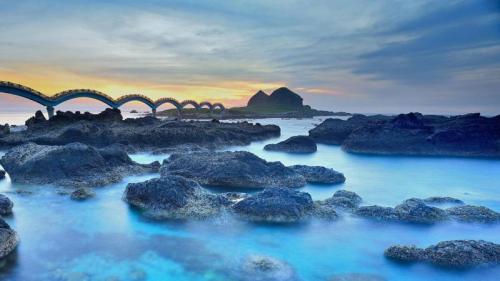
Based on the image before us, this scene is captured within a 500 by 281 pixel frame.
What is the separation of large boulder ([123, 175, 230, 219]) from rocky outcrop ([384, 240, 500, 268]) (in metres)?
7.96

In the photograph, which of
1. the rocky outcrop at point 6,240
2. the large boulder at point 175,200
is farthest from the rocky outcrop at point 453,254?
the rocky outcrop at point 6,240

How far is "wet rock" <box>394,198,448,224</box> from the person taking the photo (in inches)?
645

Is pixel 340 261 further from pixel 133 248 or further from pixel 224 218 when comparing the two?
pixel 133 248

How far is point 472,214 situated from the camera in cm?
1709

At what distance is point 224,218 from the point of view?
52.9ft

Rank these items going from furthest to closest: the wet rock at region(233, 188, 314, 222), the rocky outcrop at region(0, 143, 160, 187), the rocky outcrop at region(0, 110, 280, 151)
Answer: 1. the rocky outcrop at region(0, 110, 280, 151)
2. the rocky outcrop at region(0, 143, 160, 187)
3. the wet rock at region(233, 188, 314, 222)

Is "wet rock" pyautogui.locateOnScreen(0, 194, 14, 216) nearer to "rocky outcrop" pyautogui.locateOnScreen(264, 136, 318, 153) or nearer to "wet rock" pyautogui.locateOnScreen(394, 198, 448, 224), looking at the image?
"wet rock" pyautogui.locateOnScreen(394, 198, 448, 224)

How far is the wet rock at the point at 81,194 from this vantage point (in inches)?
760

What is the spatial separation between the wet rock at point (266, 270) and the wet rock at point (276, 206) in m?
3.65

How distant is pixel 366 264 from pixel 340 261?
858mm

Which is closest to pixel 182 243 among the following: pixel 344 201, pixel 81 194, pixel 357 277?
pixel 357 277

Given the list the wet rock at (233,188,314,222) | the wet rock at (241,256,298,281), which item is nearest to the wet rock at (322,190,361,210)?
the wet rock at (233,188,314,222)

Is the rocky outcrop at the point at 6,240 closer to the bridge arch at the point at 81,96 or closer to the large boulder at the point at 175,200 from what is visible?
the large boulder at the point at 175,200

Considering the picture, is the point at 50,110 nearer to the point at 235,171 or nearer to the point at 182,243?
the point at 235,171
